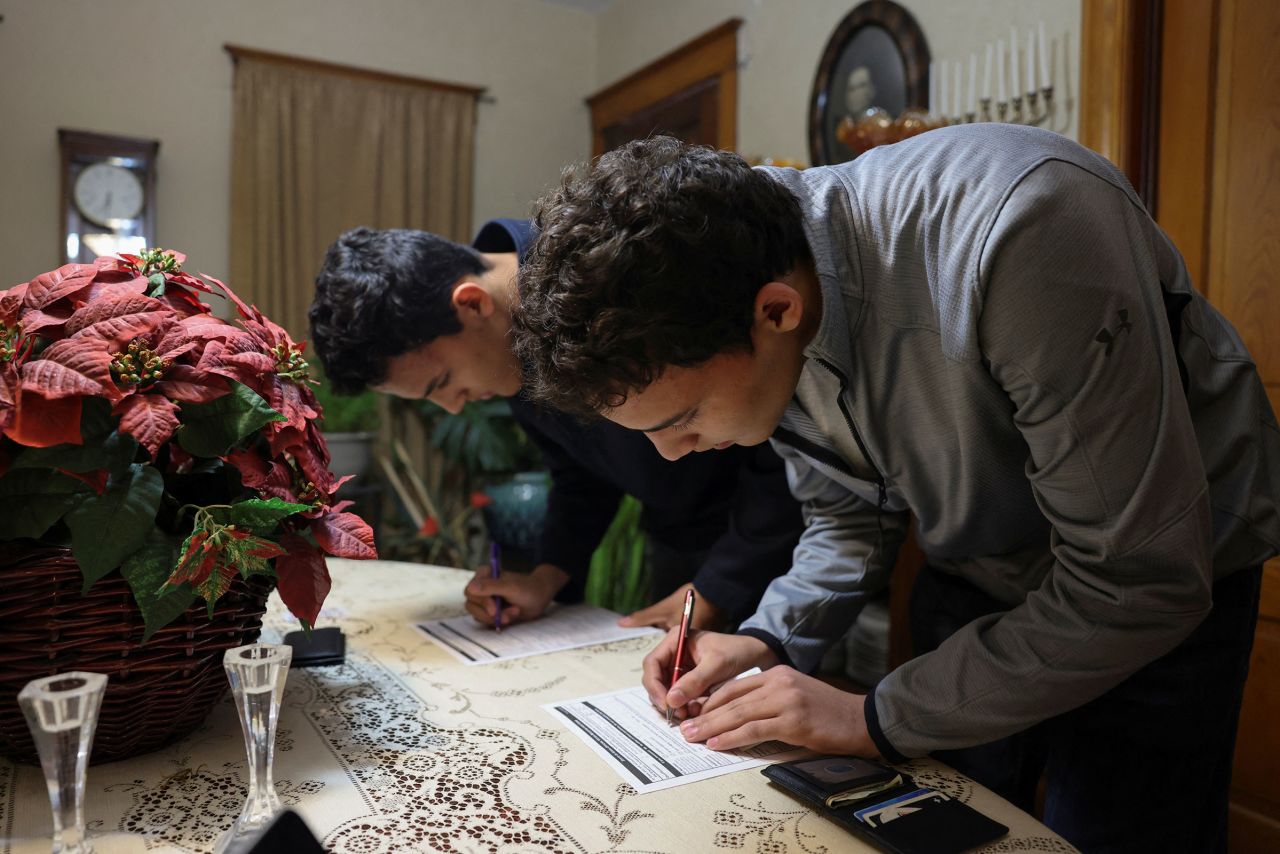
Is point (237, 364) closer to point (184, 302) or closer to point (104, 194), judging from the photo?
point (184, 302)

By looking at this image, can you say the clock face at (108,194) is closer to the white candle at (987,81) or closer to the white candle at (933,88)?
the white candle at (933,88)

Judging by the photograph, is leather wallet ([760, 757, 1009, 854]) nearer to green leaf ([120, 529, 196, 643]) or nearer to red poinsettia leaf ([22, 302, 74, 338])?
green leaf ([120, 529, 196, 643])

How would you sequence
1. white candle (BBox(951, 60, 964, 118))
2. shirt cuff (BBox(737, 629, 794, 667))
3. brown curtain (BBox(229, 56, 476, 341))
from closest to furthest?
shirt cuff (BBox(737, 629, 794, 667)), white candle (BBox(951, 60, 964, 118)), brown curtain (BBox(229, 56, 476, 341))

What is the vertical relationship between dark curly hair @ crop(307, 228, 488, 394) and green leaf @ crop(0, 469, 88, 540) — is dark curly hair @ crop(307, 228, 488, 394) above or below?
above

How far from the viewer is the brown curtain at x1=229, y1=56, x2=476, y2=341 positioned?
14.2 ft

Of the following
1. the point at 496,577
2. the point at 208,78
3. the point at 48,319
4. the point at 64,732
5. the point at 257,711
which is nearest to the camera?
the point at 64,732

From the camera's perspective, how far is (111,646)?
81 cm

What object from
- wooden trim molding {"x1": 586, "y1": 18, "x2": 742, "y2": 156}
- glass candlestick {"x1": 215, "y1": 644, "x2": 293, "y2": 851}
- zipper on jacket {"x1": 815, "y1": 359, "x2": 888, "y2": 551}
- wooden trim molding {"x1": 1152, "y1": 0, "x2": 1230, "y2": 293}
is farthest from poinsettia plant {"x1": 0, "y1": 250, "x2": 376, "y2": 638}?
wooden trim molding {"x1": 586, "y1": 18, "x2": 742, "y2": 156}

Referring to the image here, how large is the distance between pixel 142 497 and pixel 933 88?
2.83 m

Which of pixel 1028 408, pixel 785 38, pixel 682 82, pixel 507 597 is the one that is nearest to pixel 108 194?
pixel 682 82

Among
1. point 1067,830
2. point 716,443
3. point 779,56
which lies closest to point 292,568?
point 716,443

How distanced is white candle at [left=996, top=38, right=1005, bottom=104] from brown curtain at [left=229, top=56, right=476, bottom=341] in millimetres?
2827

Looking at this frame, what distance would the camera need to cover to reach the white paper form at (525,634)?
4.16 ft

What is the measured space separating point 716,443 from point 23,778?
28.7 inches
